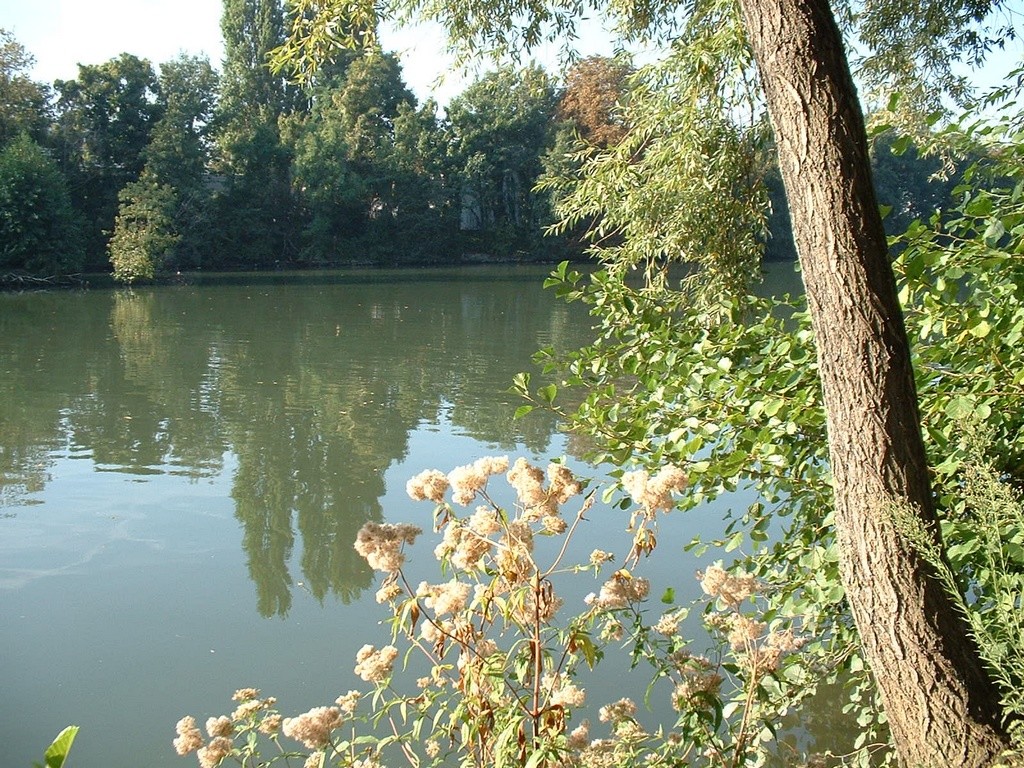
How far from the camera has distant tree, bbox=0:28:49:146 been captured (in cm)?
3053

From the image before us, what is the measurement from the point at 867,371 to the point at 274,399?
10164 millimetres

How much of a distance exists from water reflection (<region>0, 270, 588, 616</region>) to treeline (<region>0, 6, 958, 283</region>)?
7642 millimetres

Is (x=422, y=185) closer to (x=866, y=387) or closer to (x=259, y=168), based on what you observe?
(x=259, y=168)

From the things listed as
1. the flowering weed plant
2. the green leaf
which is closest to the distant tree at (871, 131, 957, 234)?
the flowering weed plant

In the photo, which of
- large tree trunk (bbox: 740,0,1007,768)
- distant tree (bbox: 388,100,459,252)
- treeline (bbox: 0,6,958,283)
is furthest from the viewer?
distant tree (bbox: 388,100,459,252)

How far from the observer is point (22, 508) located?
7328mm

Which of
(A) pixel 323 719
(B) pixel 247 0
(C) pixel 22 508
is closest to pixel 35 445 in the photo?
(C) pixel 22 508

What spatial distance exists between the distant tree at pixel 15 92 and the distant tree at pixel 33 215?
96 centimetres

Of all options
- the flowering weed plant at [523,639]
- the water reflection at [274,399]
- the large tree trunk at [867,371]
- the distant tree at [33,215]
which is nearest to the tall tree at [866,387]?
the large tree trunk at [867,371]

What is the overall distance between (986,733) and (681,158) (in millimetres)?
4388

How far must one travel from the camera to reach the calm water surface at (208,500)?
4516mm

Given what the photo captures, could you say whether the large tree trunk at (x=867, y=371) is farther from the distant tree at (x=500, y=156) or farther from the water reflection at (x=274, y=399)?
the distant tree at (x=500, y=156)

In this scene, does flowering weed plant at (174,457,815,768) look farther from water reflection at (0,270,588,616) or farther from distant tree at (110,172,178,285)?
distant tree at (110,172,178,285)

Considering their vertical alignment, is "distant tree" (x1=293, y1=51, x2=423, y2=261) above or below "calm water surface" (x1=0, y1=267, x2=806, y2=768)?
above
